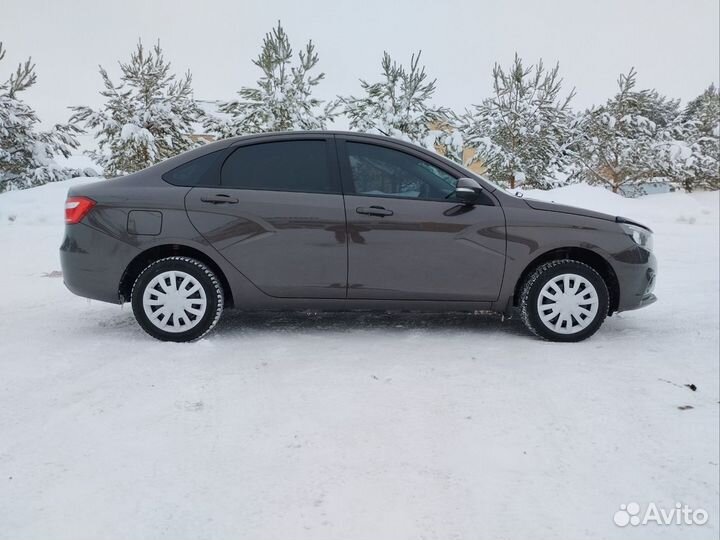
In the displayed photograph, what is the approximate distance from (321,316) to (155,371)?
179 cm

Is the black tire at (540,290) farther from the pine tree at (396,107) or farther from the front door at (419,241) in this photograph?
the pine tree at (396,107)

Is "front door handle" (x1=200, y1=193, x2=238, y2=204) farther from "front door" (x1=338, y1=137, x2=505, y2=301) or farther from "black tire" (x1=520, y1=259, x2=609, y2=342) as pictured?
"black tire" (x1=520, y1=259, x2=609, y2=342)

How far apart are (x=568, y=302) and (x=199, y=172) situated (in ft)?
9.65

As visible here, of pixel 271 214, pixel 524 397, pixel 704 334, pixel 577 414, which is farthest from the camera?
pixel 704 334

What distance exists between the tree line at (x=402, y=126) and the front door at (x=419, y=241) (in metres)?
13.7

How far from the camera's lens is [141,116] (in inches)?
855

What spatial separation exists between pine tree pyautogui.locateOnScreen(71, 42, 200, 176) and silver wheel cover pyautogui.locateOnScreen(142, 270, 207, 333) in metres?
17.9

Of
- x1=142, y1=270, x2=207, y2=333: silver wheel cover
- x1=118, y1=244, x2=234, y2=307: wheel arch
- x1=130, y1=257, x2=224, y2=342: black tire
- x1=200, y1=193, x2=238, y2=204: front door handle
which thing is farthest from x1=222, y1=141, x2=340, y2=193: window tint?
x1=142, y1=270, x2=207, y2=333: silver wheel cover

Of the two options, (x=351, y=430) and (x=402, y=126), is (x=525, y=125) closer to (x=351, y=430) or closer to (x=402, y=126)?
(x=402, y=126)

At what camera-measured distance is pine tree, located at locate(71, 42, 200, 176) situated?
21.4 metres

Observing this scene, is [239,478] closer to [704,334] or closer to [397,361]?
[397,361]

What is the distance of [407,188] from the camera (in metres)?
4.43

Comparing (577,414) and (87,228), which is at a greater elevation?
(87,228)

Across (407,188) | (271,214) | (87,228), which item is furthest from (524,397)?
(87,228)
